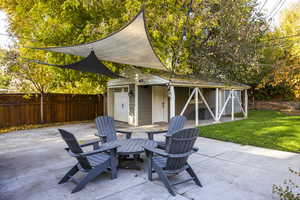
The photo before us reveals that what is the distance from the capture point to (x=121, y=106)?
10.8 meters

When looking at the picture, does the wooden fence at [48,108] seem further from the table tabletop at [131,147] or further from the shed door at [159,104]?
the table tabletop at [131,147]

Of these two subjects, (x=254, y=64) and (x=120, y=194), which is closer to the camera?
(x=120, y=194)

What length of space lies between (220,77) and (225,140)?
21.7 ft

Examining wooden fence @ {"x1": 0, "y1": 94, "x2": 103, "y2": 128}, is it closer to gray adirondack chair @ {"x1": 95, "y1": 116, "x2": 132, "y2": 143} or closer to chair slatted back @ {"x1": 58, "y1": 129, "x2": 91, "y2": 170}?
gray adirondack chair @ {"x1": 95, "y1": 116, "x2": 132, "y2": 143}

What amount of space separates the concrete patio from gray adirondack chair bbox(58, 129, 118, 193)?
13 cm

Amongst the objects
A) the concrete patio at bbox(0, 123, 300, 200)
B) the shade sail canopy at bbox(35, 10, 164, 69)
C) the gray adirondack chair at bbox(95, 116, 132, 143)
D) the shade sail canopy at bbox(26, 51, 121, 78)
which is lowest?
the concrete patio at bbox(0, 123, 300, 200)

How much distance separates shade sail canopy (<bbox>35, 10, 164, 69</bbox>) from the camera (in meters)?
4.23

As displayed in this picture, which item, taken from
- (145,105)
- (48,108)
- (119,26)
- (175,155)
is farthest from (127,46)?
(48,108)

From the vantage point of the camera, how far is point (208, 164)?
13.8 feet

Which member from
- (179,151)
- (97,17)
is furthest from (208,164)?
(97,17)

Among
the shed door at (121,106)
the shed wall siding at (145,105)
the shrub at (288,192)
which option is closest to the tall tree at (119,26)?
the shed door at (121,106)

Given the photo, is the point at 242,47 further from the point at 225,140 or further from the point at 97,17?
the point at 97,17

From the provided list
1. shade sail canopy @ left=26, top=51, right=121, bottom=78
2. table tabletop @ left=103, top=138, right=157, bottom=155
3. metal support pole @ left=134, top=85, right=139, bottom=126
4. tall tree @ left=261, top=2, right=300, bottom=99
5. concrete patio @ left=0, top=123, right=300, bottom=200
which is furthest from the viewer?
tall tree @ left=261, top=2, right=300, bottom=99

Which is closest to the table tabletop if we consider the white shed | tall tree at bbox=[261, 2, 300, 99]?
the white shed
